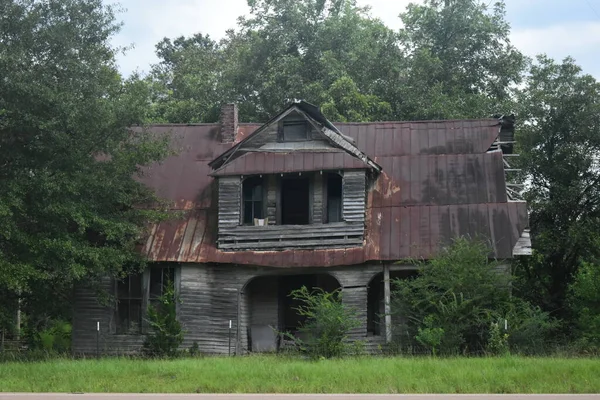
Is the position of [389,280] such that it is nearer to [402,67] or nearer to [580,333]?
[580,333]

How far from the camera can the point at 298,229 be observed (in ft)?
84.6

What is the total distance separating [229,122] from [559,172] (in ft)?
43.3

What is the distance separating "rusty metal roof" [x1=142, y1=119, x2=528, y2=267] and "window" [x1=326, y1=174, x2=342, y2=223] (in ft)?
3.21

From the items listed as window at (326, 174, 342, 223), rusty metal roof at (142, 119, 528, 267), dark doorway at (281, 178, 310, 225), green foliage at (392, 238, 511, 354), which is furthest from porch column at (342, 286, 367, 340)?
dark doorway at (281, 178, 310, 225)

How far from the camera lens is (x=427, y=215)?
84.1 ft

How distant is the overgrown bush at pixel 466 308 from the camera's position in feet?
70.4

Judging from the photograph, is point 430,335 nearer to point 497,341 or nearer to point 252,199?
point 497,341

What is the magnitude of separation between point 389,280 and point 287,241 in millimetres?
3216

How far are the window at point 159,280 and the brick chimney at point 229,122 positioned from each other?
557cm

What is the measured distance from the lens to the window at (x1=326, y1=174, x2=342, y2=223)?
1052 inches

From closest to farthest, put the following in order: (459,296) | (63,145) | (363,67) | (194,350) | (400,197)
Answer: (459,296) < (63,145) < (194,350) < (400,197) < (363,67)

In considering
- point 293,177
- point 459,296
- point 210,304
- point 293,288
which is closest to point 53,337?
point 210,304

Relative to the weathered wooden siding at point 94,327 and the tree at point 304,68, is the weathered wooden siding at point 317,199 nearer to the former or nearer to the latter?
the weathered wooden siding at point 94,327

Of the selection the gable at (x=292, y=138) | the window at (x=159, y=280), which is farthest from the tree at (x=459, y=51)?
the window at (x=159, y=280)
